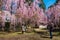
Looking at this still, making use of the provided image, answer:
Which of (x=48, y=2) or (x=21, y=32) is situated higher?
(x=48, y=2)

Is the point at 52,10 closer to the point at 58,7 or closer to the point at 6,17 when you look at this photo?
the point at 58,7

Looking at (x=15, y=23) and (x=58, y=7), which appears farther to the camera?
(x=15, y=23)

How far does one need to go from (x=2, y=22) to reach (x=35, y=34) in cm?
65

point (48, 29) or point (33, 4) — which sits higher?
point (33, 4)

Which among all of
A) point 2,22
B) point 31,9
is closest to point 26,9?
point 31,9

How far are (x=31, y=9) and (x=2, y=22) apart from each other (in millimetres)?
579

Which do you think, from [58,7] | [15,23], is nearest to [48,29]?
[58,7]

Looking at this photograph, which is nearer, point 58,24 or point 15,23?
point 58,24

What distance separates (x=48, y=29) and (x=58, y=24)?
0.19 m

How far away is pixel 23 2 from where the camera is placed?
2.80m

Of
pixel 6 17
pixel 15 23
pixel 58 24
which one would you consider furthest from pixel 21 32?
pixel 58 24

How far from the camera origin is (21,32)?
273 centimetres

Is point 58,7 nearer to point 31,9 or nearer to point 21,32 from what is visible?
point 31,9

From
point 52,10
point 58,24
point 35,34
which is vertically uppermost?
point 52,10
